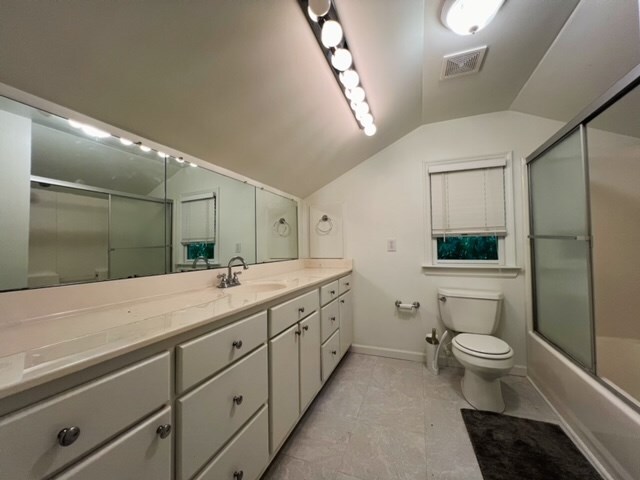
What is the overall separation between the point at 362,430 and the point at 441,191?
200 centimetres

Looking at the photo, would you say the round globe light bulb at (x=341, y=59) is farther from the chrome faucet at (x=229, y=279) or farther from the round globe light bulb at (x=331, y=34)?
the chrome faucet at (x=229, y=279)

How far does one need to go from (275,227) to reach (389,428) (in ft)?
5.88

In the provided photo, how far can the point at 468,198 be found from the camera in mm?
2195

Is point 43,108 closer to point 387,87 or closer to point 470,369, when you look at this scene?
point 387,87

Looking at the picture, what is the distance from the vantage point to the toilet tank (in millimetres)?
1935

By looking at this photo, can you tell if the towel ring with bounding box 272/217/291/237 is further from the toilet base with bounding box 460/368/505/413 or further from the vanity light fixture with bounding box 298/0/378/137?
the toilet base with bounding box 460/368/505/413

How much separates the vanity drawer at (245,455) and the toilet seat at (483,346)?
138 centimetres

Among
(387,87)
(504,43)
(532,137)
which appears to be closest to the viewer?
(504,43)

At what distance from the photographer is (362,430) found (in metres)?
1.47

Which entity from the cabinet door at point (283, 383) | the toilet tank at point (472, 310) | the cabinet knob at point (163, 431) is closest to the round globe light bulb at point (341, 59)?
the cabinet door at point (283, 383)

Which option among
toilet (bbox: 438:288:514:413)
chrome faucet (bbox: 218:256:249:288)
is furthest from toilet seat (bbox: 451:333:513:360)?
chrome faucet (bbox: 218:256:249:288)

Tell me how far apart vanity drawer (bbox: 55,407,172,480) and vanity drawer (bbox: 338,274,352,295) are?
157 cm

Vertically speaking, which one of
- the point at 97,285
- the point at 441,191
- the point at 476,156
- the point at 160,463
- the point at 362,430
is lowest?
the point at 362,430

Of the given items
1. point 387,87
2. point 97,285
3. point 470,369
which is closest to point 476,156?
point 387,87
